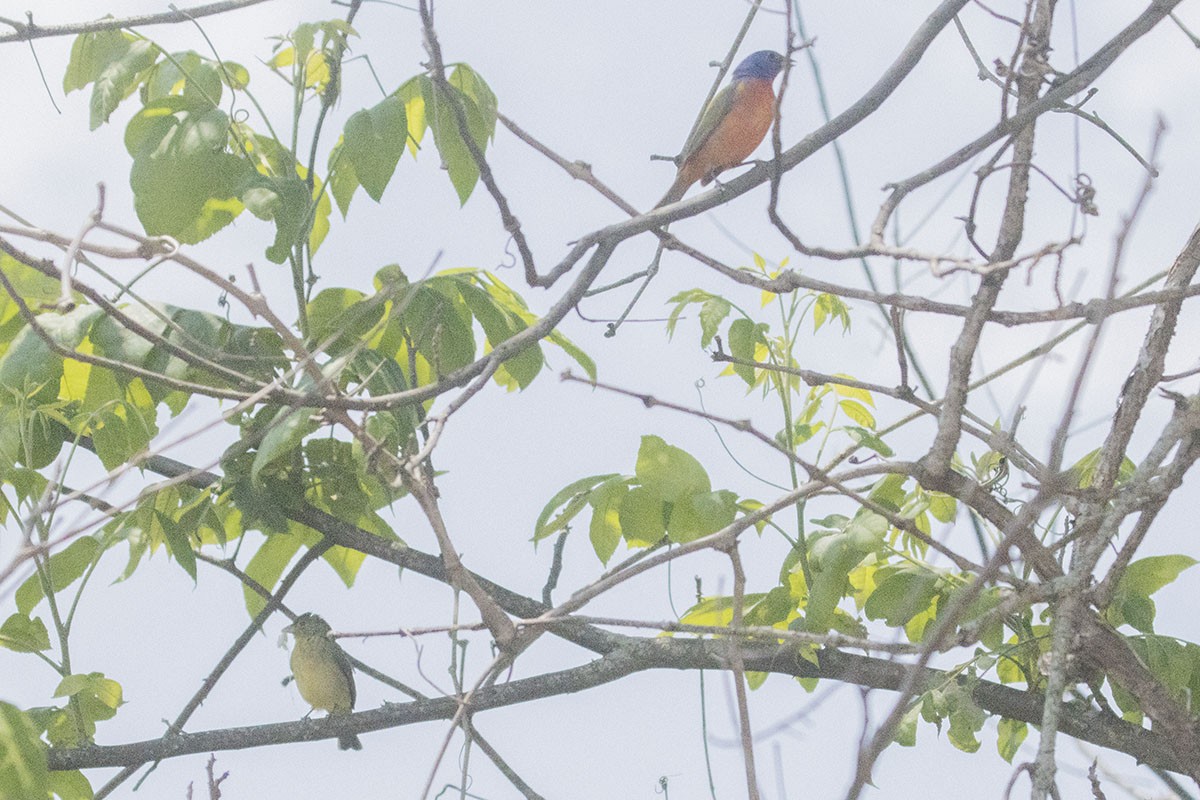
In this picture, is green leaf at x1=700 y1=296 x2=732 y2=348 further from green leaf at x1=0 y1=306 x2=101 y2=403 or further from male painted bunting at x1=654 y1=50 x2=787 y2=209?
male painted bunting at x1=654 y1=50 x2=787 y2=209

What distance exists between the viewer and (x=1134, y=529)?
2389 millimetres

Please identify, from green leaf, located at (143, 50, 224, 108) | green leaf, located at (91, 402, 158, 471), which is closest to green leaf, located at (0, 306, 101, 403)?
green leaf, located at (91, 402, 158, 471)

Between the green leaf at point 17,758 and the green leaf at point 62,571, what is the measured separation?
60 centimetres

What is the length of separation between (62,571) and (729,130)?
2803mm

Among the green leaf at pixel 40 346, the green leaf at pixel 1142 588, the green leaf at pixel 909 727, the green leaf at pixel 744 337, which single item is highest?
the green leaf at pixel 744 337

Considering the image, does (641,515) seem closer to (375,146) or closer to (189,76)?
(375,146)

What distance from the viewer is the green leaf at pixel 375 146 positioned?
2477mm

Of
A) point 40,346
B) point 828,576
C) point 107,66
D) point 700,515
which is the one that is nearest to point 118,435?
point 40,346

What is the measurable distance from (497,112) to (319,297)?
53 centimetres

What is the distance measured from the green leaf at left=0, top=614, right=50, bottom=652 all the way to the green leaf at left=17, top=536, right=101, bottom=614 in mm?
36

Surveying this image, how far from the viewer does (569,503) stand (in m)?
2.73

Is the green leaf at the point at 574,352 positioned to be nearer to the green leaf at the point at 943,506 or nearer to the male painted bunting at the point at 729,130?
the green leaf at the point at 943,506

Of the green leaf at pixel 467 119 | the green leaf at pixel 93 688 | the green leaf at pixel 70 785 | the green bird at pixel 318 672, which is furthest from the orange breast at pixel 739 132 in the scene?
the green leaf at pixel 70 785

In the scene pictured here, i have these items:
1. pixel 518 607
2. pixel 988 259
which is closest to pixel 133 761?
pixel 518 607
